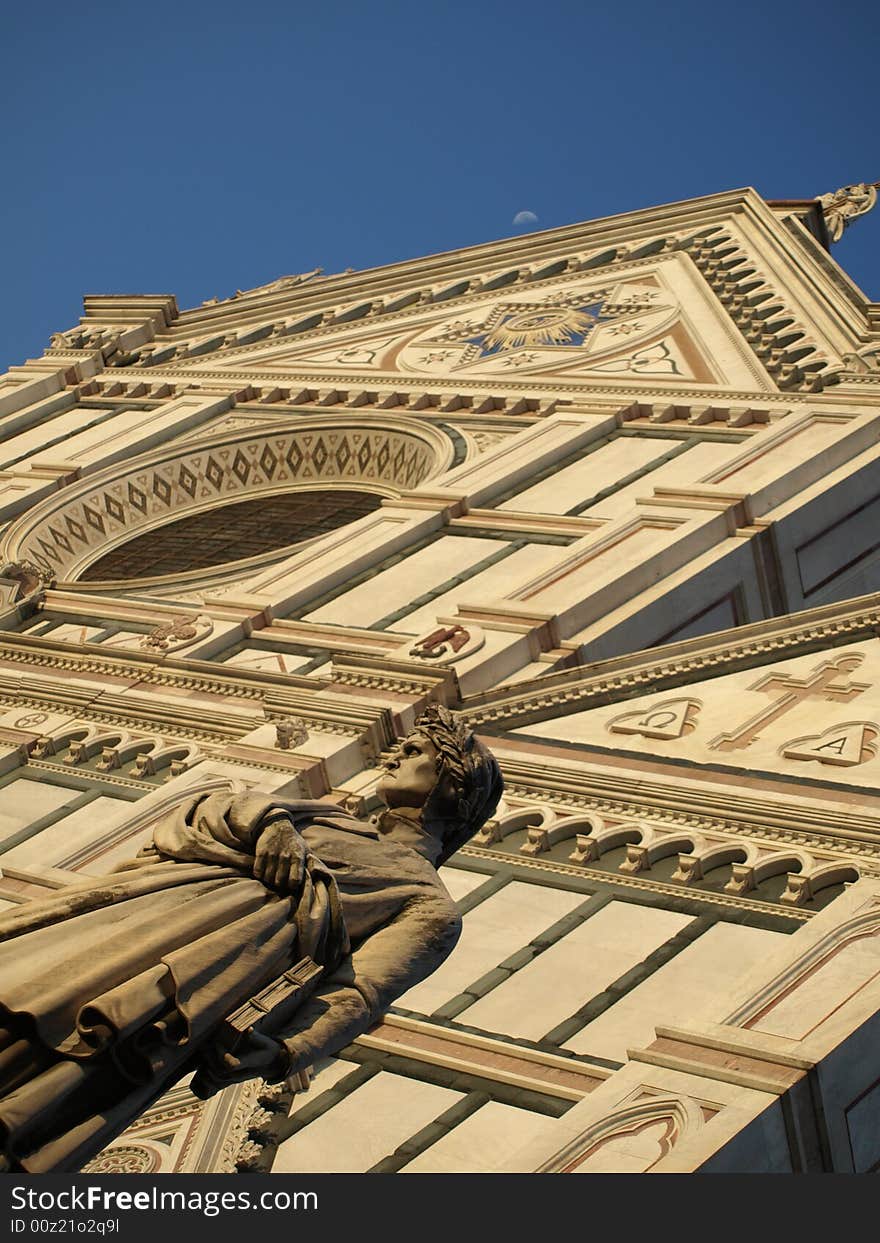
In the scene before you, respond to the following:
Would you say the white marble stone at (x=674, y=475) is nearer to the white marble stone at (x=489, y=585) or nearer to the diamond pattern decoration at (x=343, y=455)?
the white marble stone at (x=489, y=585)

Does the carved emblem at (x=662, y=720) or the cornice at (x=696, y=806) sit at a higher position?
the carved emblem at (x=662, y=720)

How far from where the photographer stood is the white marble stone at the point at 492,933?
9.42 meters

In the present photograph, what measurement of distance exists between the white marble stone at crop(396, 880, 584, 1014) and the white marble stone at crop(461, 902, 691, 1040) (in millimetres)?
195

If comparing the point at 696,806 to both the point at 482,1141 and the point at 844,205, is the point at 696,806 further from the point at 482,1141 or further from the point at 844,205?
the point at 844,205

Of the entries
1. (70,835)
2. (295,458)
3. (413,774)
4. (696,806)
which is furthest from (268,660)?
(413,774)

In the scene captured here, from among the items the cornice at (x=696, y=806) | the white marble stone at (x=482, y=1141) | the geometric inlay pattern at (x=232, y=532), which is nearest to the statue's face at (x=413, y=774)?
the white marble stone at (x=482, y=1141)

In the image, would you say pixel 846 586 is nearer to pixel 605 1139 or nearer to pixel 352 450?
pixel 352 450

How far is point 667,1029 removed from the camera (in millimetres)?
7949

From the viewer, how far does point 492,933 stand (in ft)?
32.7

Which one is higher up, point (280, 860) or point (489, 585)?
point (280, 860)

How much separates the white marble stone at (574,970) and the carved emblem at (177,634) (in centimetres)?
587

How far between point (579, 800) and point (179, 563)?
9517 millimetres

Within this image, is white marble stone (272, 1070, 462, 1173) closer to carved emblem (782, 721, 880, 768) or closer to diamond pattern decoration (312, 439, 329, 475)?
carved emblem (782, 721, 880, 768)

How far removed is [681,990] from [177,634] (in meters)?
7.05
